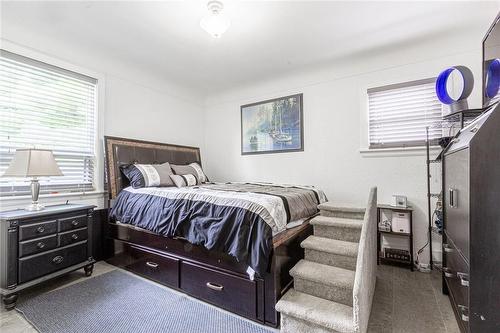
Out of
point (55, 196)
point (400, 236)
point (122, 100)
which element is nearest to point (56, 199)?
point (55, 196)

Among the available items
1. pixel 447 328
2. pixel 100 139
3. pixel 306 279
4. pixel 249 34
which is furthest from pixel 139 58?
pixel 447 328

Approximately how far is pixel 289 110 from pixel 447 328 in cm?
308

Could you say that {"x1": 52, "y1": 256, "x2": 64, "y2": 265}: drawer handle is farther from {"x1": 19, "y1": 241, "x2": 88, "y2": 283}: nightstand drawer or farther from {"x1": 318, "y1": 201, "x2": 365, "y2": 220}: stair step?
{"x1": 318, "y1": 201, "x2": 365, "y2": 220}: stair step

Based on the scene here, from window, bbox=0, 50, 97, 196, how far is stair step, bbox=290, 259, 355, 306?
9.19 feet

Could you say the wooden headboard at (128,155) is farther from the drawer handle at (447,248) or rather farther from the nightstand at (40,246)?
the drawer handle at (447,248)

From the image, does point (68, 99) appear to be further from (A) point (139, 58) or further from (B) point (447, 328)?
(B) point (447, 328)

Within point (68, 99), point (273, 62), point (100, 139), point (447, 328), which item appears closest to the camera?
point (447, 328)

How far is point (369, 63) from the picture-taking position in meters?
3.17

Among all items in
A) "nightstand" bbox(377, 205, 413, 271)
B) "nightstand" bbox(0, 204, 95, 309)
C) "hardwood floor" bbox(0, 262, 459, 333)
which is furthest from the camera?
"nightstand" bbox(377, 205, 413, 271)

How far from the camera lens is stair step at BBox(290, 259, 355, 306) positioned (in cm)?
172

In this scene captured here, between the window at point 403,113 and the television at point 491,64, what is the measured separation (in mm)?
749

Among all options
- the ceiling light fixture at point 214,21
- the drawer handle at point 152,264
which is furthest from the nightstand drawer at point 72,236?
the ceiling light fixture at point 214,21

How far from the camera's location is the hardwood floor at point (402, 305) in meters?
1.71

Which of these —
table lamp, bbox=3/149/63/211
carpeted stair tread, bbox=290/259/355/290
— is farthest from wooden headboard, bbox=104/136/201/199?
carpeted stair tread, bbox=290/259/355/290
